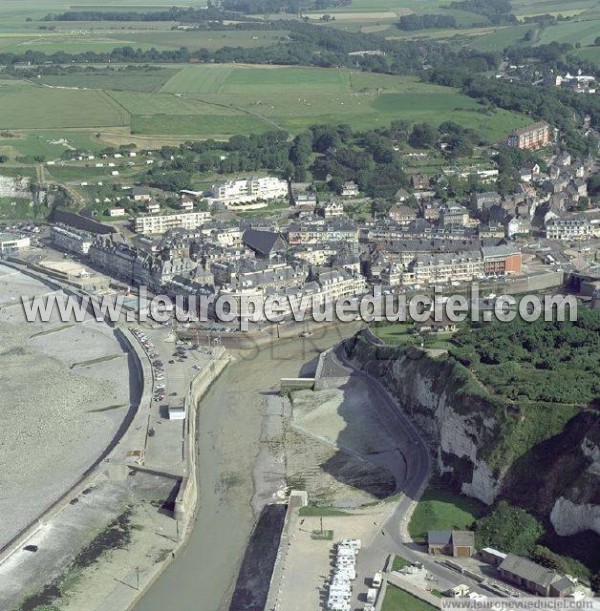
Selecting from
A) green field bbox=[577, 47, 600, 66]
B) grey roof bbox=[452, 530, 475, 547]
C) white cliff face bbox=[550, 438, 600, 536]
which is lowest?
grey roof bbox=[452, 530, 475, 547]

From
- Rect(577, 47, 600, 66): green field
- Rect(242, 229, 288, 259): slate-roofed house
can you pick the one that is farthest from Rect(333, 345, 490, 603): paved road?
Rect(577, 47, 600, 66): green field

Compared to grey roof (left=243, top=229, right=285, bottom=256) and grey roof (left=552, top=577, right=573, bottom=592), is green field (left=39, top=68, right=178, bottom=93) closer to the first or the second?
grey roof (left=243, top=229, right=285, bottom=256)

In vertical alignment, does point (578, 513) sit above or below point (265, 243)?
above

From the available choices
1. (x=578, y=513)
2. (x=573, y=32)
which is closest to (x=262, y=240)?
(x=578, y=513)

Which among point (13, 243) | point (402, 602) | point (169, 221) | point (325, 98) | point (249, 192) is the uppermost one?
point (325, 98)

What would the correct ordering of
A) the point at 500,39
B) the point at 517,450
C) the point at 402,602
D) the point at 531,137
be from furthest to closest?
the point at 500,39 → the point at 531,137 → the point at 517,450 → the point at 402,602

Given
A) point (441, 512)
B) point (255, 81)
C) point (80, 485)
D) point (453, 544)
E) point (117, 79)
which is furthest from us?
point (117, 79)

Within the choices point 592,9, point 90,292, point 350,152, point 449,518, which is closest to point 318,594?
point 449,518

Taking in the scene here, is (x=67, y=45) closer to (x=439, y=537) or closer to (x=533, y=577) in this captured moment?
(x=439, y=537)
